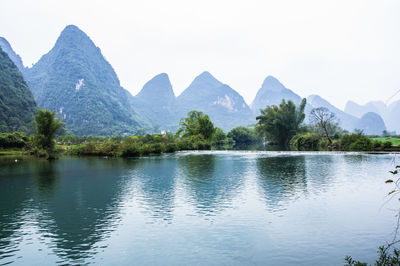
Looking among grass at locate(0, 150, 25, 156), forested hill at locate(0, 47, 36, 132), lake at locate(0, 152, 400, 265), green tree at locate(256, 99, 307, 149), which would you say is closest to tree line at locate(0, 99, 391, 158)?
green tree at locate(256, 99, 307, 149)

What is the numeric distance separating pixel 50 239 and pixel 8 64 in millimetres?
209585

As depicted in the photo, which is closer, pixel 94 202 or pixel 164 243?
pixel 164 243

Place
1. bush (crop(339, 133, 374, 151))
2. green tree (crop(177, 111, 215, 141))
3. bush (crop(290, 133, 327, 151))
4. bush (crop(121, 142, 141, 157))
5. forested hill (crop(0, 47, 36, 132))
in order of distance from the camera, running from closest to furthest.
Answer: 1. bush (crop(121, 142, 141, 157))
2. bush (crop(339, 133, 374, 151))
3. bush (crop(290, 133, 327, 151))
4. green tree (crop(177, 111, 215, 141))
5. forested hill (crop(0, 47, 36, 132))

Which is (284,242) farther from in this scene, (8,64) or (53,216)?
(8,64)

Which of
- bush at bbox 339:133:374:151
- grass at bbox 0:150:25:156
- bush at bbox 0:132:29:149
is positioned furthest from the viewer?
bush at bbox 0:132:29:149

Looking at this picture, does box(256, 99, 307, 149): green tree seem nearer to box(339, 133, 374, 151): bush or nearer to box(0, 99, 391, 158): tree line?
box(0, 99, 391, 158): tree line

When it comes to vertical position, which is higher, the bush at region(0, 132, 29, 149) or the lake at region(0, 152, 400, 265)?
the bush at region(0, 132, 29, 149)

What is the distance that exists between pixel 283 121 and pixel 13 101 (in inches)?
5437

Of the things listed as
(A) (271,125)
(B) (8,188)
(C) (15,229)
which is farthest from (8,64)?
(C) (15,229)

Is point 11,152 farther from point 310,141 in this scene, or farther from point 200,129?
point 310,141

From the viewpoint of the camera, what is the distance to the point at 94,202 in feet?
55.9

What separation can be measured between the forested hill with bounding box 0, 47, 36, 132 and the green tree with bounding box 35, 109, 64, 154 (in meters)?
79.4

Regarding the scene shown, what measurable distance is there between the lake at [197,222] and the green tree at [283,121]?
68.0 m

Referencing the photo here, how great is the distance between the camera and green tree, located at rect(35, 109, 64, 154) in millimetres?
50531
